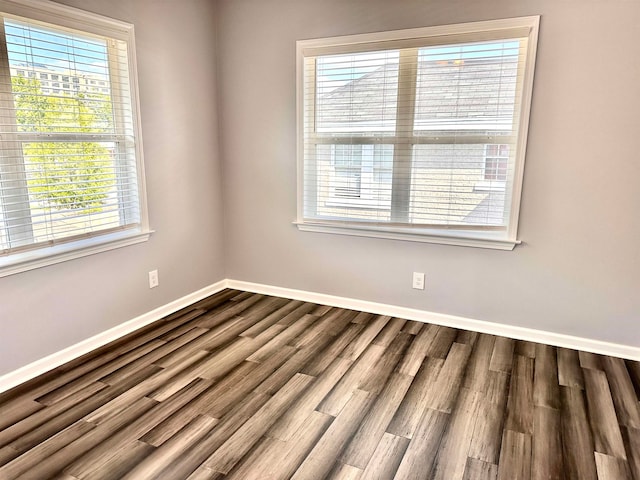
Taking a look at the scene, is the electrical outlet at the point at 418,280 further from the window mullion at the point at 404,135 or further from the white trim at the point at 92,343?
the white trim at the point at 92,343

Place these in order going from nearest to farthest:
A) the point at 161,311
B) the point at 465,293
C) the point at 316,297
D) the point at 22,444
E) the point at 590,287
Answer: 1. the point at 22,444
2. the point at 590,287
3. the point at 465,293
4. the point at 161,311
5. the point at 316,297

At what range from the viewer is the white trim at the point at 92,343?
8.16 feet

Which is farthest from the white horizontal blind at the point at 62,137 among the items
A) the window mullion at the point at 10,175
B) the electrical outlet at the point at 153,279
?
the electrical outlet at the point at 153,279

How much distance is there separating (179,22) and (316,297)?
2.39 metres

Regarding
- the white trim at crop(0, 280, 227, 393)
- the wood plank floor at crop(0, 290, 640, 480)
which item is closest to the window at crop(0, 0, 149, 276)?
the white trim at crop(0, 280, 227, 393)

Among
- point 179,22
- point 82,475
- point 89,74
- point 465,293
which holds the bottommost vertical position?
point 82,475

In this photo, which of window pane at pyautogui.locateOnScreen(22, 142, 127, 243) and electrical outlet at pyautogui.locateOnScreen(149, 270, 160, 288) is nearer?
window pane at pyautogui.locateOnScreen(22, 142, 127, 243)

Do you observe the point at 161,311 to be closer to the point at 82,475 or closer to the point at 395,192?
the point at 82,475

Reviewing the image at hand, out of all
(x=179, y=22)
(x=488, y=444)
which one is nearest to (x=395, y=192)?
(x=488, y=444)

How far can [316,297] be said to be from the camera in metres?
3.76

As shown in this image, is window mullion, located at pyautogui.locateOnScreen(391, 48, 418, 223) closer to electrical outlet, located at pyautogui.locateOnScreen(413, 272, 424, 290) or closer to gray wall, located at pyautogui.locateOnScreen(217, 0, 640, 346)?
gray wall, located at pyautogui.locateOnScreen(217, 0, 640, 346)

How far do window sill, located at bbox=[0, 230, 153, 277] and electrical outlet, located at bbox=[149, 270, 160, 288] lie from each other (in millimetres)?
269

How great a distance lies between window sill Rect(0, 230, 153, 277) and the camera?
2.41 m

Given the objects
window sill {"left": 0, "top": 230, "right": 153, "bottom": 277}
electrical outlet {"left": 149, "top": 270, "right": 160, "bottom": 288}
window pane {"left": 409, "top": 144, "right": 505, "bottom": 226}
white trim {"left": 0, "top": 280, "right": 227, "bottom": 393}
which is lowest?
white trim {"left": 0, "top": 280, "right": 227, "bottom": 393}
